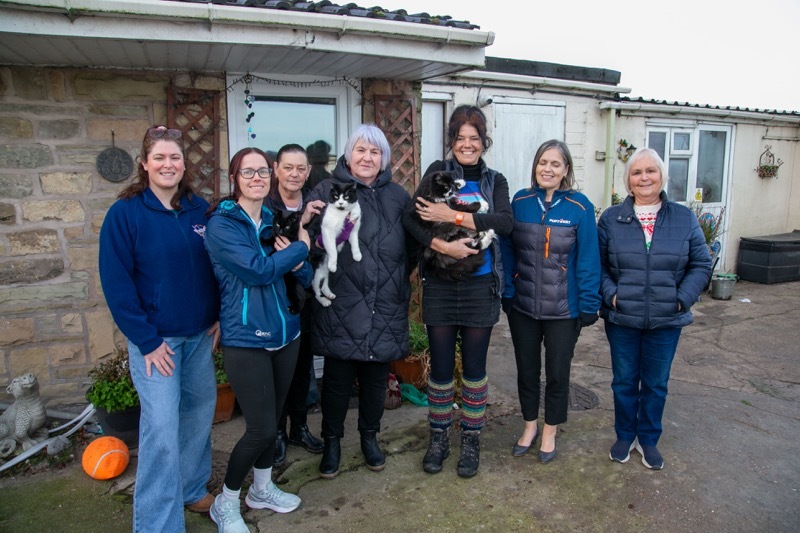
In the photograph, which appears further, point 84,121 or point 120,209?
point 84,121

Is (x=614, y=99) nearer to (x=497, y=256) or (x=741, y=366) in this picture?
(x=741, y=366)

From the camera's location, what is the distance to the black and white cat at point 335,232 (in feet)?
9.09

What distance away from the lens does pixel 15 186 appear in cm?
386

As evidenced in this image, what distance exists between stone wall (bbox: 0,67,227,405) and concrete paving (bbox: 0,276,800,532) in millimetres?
1014

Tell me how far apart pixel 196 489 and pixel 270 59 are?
2920 millimetres

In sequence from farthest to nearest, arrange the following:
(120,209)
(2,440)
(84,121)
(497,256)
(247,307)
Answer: (84,121) < (2,440) < (497,256) < (247,307) < (120,209)

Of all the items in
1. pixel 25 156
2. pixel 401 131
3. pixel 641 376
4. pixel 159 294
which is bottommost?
pixel 641 376

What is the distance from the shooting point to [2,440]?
3545 mm

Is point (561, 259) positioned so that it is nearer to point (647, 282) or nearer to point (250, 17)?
point (647, 282)

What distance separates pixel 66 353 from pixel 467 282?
3125 mm

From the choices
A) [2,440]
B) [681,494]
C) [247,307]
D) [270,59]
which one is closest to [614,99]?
[270,59]

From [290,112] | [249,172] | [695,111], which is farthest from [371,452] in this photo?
[695,111]

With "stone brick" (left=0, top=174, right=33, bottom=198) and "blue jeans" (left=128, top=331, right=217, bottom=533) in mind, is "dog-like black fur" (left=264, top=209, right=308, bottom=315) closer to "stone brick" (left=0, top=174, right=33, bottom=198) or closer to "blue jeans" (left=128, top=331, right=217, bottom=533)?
"blue jeans" (left=128, top=331, right=217, bottom=533)

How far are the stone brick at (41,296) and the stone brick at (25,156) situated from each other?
2.87ft
